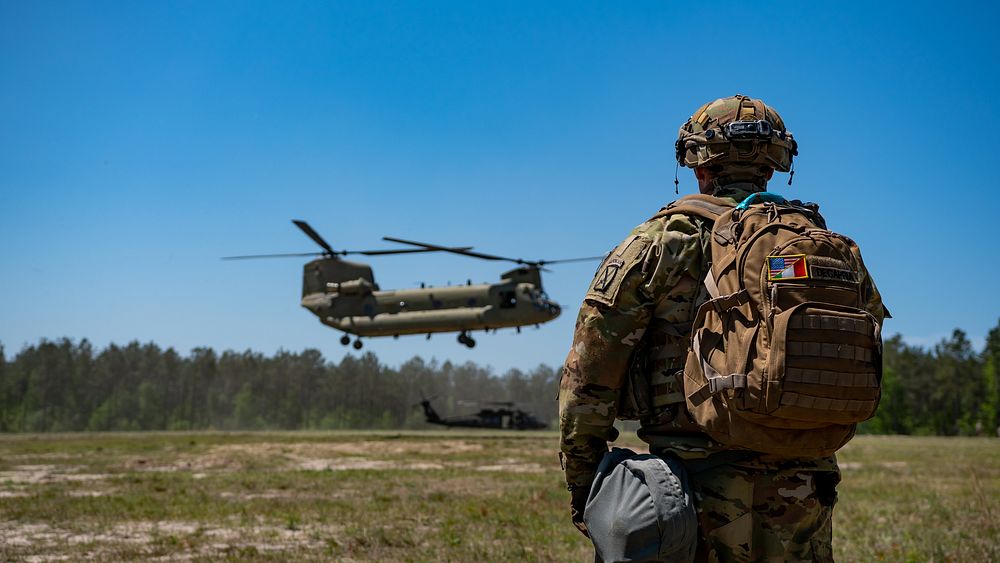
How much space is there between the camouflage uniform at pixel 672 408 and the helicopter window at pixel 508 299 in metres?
22.5

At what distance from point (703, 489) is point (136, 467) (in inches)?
559

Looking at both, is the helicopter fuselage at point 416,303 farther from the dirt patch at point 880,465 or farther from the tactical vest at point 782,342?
the tactical vest at point 782,342

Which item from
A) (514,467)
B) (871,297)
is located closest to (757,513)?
(871,297)

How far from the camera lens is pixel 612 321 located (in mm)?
2350

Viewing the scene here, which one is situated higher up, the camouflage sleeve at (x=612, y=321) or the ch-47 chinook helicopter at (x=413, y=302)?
the ch-47 chinook helicopter at (x=413, y=302)

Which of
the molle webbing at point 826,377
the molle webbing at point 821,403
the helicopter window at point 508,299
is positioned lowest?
the molle webbing at point 821,403

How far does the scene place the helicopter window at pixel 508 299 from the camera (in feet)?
82.0

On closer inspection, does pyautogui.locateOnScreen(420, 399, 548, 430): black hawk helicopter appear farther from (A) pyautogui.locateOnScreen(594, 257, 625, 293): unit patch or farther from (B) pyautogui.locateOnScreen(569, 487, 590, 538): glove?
(A) pyautogui.locateOnScreen(594, 257, 625, 293): unit patch

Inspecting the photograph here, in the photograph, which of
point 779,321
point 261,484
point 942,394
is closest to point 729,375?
point 779,321

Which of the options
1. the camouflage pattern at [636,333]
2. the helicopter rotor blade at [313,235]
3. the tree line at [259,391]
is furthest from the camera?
the tree line at [259,391]

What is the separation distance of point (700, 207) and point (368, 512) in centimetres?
658

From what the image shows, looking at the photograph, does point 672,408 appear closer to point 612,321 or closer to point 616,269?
point 612,321

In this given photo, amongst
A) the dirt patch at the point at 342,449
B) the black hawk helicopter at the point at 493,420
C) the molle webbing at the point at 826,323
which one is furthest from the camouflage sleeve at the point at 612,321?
the black hawk helicopter at the point at 493,420

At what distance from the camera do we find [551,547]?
623cm
